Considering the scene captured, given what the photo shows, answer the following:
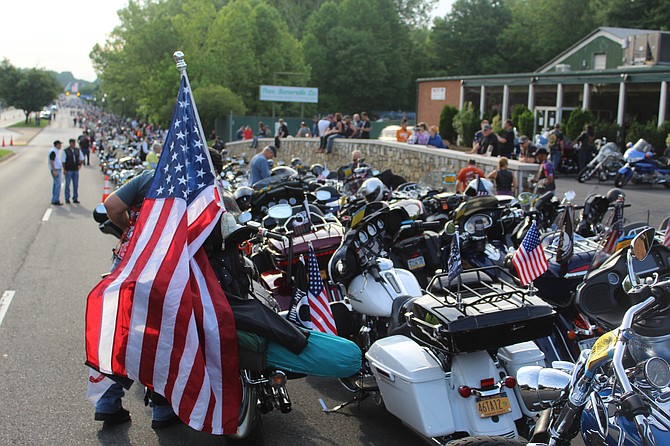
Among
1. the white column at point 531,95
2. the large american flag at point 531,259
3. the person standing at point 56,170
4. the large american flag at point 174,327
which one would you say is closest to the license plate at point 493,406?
the large american flag at point 174,327

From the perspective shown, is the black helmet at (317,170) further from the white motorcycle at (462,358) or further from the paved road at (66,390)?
the white motorcycle at (462,358)

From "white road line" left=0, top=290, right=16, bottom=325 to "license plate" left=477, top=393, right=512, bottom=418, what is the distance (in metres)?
6.00

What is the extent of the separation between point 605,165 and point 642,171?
3.99 ft

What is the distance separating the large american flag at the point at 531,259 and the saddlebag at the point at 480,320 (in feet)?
5.72

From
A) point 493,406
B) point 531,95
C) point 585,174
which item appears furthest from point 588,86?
point 493,406

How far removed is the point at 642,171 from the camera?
20281 mm

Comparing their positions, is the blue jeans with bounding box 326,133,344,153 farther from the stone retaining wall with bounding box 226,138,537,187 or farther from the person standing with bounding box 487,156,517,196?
the person standing with bounding box 487,156,517,196

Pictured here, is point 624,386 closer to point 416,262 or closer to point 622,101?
point 416,262

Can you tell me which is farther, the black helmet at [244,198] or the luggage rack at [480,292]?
the black helmet at [244,198]

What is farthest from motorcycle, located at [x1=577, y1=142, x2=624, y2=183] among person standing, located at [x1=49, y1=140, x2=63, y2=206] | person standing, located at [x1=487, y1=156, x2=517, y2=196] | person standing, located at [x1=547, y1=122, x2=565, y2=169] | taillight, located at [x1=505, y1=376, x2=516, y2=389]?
taillight, located at [x1=505, y1=376, x2=516, y2=389]

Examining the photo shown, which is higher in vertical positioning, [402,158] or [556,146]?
[556,146]

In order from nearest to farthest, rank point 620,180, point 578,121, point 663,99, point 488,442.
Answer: point 488,442 → point 620,180 → point 578,121 → point 663,99

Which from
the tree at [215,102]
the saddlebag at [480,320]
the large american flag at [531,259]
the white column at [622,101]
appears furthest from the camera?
the tree at [215,102]

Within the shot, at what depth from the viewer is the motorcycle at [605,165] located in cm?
2123
